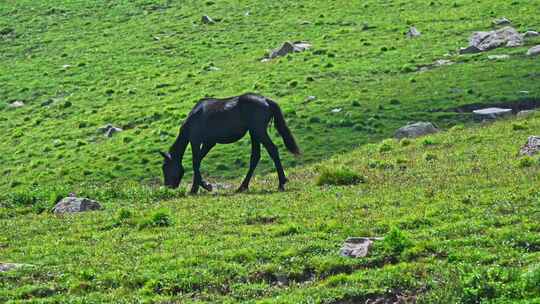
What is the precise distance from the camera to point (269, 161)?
110ft

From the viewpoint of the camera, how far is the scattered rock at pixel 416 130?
3281 centimetres

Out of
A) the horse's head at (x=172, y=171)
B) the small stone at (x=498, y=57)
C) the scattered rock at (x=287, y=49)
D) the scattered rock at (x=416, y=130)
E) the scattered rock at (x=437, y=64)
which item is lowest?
the scattered rock at (x=287, y=49)

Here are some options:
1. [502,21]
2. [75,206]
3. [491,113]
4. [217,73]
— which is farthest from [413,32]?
[75,206]

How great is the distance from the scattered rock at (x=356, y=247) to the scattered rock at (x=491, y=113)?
65.9 ft

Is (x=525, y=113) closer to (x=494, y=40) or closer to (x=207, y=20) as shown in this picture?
(x=494, y=40)

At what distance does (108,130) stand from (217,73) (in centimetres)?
1013

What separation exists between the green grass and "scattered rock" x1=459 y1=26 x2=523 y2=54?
0.98 m

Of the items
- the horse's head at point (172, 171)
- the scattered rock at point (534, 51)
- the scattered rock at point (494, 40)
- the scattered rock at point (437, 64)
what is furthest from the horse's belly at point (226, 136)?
the scattered rock at point (494, 40)

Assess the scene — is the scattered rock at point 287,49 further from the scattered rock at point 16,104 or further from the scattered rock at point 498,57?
the scattered rock at point 16,104

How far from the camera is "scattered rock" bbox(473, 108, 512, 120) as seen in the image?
1357 inches

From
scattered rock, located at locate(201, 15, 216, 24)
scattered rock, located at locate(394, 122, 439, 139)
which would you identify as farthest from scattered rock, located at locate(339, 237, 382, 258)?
scattered rock, located at locate(201, 15, 216, 24)

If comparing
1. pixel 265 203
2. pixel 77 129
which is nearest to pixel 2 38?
pixel 77 129

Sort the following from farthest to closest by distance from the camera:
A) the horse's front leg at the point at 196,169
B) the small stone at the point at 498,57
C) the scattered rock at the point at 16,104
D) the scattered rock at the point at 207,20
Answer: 1. the scattered rock at the point at 207,20
2. the scattered rock at the point at 16,104
3. the small stone at the point at 498,57
4. the horse's front leg at the point at 196,169

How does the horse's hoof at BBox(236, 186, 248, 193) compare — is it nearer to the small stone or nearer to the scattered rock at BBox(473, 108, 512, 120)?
the scattered rock at BBox(473, 108, 512, 120)
